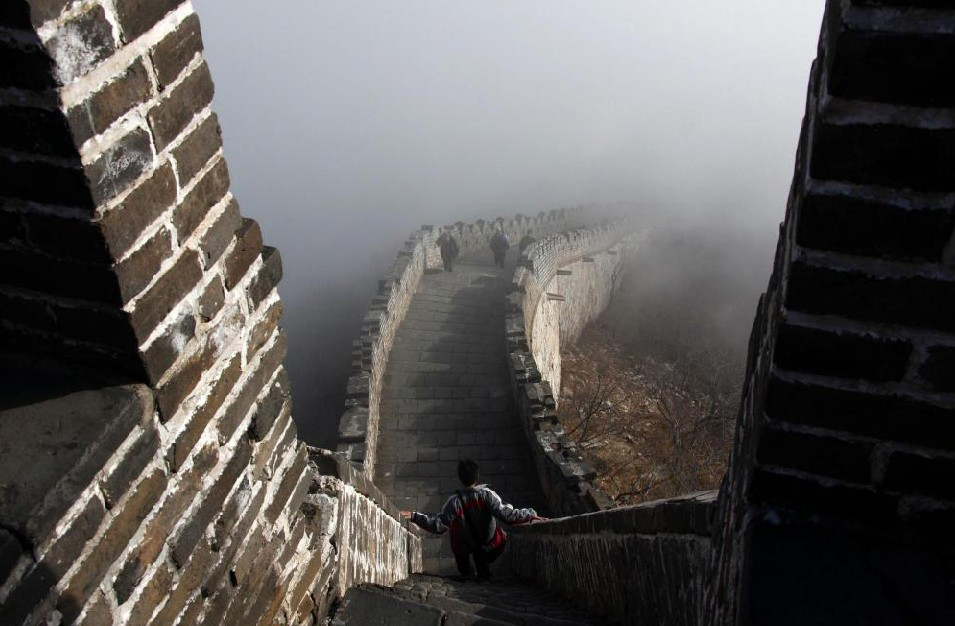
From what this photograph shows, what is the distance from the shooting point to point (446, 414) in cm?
1169

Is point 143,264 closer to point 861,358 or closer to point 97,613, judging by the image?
point 97,613

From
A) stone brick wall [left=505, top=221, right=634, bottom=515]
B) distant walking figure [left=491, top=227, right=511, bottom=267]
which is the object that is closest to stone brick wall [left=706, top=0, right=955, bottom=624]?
stone brick wall [left=505, top=221, right=634, bottom=515]

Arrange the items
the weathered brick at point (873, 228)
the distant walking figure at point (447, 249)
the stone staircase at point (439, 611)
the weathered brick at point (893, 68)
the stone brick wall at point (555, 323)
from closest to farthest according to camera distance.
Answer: the weathered brick at point (893, 68)
the weathered brick at point (873, 228)
the stone staircase at point (439, 611)
the stone brick wall at point (555, 323)
the distant walking figure at point (447, 249)

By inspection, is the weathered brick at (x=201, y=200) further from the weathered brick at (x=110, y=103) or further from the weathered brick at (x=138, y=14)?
the weathered brick at (x=138, y=14)

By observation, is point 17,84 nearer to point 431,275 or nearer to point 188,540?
point 188,540

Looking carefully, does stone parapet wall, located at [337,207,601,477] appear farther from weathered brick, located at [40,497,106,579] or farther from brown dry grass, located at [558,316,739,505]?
weathered brick, located at [40,497,106,579]

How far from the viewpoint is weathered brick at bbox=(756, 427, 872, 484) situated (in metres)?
1.64

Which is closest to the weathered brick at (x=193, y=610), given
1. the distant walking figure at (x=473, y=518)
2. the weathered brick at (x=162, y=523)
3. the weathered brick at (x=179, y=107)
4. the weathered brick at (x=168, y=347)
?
the weathered brick at (x=162, y=523)

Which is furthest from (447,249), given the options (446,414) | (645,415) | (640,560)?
(640,560)

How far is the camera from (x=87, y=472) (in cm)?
171

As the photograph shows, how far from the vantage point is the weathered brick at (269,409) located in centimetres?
255

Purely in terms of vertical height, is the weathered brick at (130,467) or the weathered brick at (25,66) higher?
the weathered brick at (25,66)

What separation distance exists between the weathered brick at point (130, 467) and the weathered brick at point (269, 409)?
56 cm

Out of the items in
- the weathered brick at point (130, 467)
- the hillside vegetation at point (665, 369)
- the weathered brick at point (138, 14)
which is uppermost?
the weathered brick at point (138, 14)
